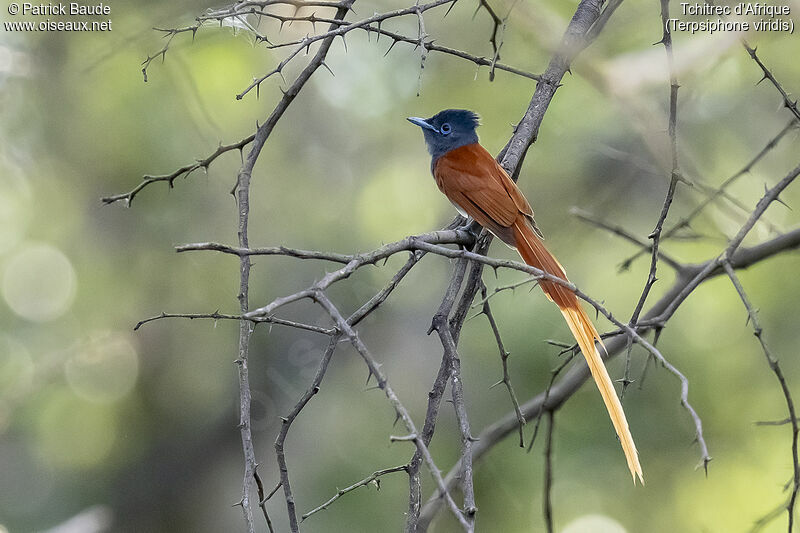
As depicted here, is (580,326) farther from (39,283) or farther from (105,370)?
(39,283)

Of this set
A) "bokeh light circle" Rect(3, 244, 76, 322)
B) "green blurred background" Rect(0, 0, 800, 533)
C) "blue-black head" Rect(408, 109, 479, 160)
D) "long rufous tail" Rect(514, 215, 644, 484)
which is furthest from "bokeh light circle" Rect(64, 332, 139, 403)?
"long rufous tail" Rect(514, 215, 644, 484)

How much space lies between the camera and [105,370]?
7645 millimetres

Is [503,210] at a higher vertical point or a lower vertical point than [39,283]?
lower

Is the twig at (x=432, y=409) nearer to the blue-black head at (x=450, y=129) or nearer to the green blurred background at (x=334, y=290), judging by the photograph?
the blue-black head at (x=450, y=129)

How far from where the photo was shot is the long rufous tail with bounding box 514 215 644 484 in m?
2.14

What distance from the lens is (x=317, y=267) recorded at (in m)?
Answer: 7.60

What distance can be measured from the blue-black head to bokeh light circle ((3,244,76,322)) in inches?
191

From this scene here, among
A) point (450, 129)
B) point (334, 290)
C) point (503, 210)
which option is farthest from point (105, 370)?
point (503, 210)

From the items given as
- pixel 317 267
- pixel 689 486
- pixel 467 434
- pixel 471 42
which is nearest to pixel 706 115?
pixel 471 42

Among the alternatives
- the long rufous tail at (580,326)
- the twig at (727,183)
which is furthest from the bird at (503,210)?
the twig at (727,183)

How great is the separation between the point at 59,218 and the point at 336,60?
10.2 ft

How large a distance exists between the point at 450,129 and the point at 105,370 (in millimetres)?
4921

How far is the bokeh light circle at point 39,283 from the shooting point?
7.68 metres

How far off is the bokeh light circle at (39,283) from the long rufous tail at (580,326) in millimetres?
5710
